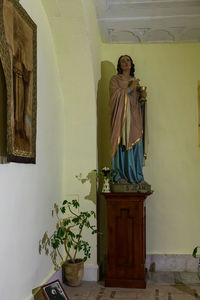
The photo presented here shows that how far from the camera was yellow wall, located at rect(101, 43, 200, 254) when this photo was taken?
520 centimetres

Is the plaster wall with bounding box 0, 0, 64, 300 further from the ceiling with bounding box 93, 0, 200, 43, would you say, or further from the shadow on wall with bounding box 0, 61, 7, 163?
the ceiling with bounding box 93, 0, 200, 43

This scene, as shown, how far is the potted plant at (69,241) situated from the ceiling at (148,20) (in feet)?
8.08

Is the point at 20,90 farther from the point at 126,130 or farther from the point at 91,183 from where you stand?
the point at 91,183

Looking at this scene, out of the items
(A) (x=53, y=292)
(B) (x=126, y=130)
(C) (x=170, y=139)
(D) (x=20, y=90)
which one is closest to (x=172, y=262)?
(C) (x=170, y=139)

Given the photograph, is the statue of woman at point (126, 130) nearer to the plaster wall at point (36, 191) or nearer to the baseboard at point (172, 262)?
the plaster wall at point (36, 191)

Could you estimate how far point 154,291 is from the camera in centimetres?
421

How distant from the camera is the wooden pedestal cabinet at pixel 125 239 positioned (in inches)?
173

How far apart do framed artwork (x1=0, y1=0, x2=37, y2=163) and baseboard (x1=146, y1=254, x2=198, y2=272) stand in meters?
2.53

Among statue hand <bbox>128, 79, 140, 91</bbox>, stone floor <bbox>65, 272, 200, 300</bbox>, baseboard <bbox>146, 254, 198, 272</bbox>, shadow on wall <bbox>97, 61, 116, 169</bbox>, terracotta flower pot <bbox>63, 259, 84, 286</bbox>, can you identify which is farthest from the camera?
shadow on wall <bbox>97, 61, 116, 169</bbox>

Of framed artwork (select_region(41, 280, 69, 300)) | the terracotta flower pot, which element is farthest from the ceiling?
framed artwork (select_region(41, 280, 69, 300))

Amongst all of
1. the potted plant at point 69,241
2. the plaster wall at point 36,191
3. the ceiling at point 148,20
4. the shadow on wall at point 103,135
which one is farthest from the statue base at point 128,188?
the ceiling at point 148,20

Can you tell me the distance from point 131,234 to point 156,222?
90 cm

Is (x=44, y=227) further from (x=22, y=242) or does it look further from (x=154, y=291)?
(x=154, y=291)

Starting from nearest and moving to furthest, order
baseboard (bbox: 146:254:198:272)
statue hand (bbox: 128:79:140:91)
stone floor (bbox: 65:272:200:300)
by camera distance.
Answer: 1. stone floor (bbox: 65:272:200:300)
2. statue hand (bbox: 128:79:140:91)
3. baseboard (bbox: 146:254:198:272)
